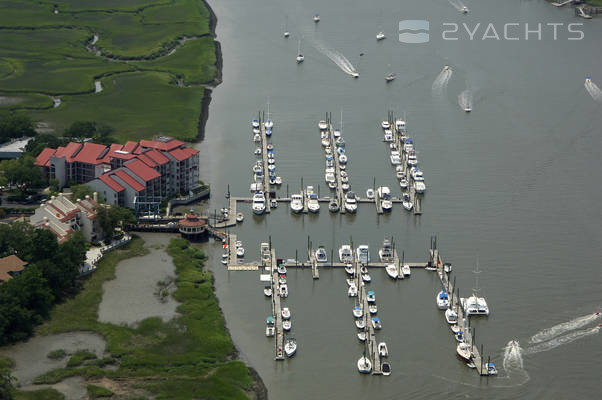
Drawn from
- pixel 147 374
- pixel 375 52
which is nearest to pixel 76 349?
pixel 147 374

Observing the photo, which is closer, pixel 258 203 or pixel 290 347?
pixel 290 347

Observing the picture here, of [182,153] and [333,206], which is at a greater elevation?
[182,153]

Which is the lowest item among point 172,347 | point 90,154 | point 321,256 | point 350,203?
point 172,347

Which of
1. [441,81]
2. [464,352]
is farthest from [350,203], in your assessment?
[441,81]

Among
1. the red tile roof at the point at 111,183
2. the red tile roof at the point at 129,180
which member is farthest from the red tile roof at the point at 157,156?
the red tile roof at the point at 111,183

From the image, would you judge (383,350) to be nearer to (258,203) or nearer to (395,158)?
(258,203)

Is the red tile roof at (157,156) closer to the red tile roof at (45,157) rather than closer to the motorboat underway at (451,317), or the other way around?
the red tile roof at (45,157)

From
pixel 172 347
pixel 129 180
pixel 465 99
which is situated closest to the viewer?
pixel 172 347
